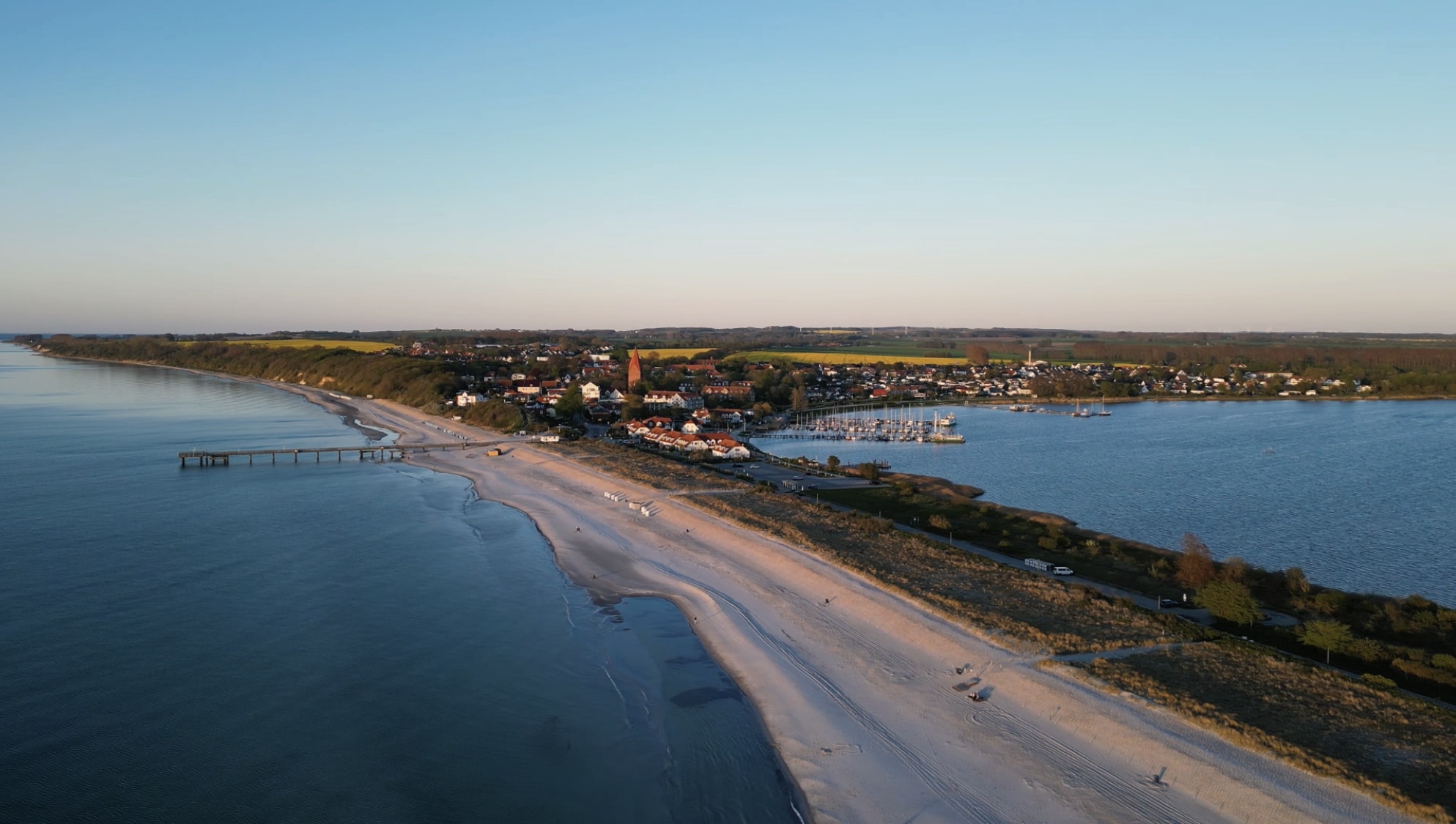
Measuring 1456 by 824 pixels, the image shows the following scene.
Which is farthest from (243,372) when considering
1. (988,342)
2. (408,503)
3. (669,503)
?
(988,342)

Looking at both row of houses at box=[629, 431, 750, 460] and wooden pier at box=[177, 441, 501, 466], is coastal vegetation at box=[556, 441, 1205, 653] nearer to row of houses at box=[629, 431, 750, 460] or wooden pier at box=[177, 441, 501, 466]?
→ row of houses at box=[629, 431, 750, 460]

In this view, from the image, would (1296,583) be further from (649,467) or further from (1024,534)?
(649,467)

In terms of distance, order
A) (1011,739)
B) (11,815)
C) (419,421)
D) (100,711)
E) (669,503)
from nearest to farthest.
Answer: (11,815)
(1011,739)
(100,711)
(669,503)
(419,421)

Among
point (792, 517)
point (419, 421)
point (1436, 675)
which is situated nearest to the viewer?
point (1436, 675)

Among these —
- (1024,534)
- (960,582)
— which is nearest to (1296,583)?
(960,582)

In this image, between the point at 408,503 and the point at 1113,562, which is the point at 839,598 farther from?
the point at 408,503

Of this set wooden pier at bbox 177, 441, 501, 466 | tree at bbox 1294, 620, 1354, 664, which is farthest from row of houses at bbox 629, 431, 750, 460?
tree at bbox 1294, 620, 1354, 664

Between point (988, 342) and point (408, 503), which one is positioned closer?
point (408, 503)
